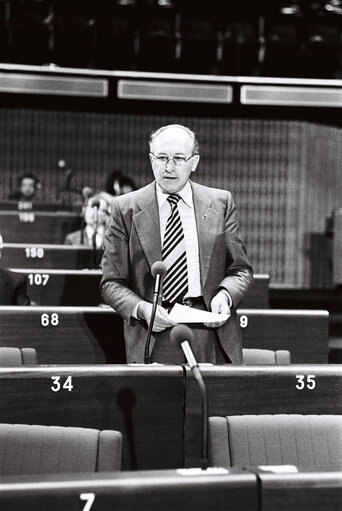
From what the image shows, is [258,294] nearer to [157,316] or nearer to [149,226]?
[149,226]

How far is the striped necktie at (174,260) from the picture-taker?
320 centimetres

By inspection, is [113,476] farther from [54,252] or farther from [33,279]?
[54,252]

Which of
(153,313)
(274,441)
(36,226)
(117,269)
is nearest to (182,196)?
(117,269)

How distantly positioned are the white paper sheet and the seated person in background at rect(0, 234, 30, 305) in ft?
5.88

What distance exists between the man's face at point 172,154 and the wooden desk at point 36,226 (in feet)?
14.8

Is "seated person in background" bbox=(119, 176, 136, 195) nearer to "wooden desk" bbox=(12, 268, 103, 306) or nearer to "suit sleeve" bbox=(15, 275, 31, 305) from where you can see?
"wooden desk" bbox=(12, 268, 103, 306)

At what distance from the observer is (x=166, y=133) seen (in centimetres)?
319

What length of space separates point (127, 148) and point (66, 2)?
2.13 meters

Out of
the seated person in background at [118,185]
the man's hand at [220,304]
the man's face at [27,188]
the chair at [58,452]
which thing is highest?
the man's face at [27,188]

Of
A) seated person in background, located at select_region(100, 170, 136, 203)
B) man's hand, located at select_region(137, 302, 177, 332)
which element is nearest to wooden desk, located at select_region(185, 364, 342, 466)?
man's hand, located at select_region(137, 302, 177, 332)

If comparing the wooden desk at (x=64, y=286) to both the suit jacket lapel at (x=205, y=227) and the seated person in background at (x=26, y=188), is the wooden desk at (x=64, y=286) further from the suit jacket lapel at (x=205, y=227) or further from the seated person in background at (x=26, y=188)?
the seated person in background at (x=26, y=188)

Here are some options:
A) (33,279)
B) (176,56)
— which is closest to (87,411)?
(33,279)

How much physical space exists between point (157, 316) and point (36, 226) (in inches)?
191

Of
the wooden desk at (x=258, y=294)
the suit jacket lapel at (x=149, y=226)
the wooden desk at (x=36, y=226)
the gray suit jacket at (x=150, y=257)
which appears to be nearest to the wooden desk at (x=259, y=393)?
the gray suit jacket at (x=150, y=257)
